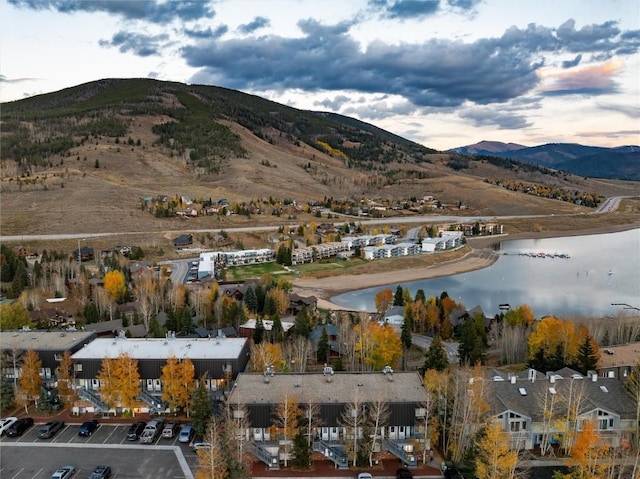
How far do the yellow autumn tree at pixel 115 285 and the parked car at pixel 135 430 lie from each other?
28.3 m

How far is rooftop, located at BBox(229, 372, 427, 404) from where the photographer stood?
79.7 ft

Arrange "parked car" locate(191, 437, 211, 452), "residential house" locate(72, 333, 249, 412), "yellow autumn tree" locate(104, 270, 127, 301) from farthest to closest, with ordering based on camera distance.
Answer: "yellow autumn tree" locate(104, 270, 127, 301) → "residential house" locate(72, 333, 249, 412) → "parked car" locate(191, 437, 211, 452)

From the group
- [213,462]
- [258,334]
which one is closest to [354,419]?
[213,462]

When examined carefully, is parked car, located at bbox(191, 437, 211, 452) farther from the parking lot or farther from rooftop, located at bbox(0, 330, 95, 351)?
rooftop, located at bbox(0, 330, 95, 351)

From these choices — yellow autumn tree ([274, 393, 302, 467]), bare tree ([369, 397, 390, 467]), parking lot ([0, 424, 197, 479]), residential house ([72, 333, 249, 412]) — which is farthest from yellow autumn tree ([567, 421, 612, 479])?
residential house ([72, 333, 249, 412])

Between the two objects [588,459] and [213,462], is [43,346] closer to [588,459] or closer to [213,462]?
[213,462]

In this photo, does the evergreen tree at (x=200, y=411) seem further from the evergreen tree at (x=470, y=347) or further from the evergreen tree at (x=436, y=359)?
the evergreen tree at (x=470, y=347)

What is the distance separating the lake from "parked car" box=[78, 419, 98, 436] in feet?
117

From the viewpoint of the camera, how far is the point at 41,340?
3250cm

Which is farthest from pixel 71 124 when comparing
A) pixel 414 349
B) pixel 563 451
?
pixel 563 451

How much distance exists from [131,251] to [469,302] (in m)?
48.7

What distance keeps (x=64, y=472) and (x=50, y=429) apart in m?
4.40

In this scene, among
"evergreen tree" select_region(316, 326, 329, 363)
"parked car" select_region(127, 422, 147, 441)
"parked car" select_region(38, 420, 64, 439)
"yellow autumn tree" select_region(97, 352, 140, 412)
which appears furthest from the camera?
"evergreen tree" select_region(316, 326, 329, 363)

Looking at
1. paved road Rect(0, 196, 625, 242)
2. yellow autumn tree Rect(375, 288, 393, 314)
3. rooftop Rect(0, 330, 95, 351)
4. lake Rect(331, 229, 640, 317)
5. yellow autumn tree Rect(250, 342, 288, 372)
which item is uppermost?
paved road Rect(0, 196, 625, 242)
